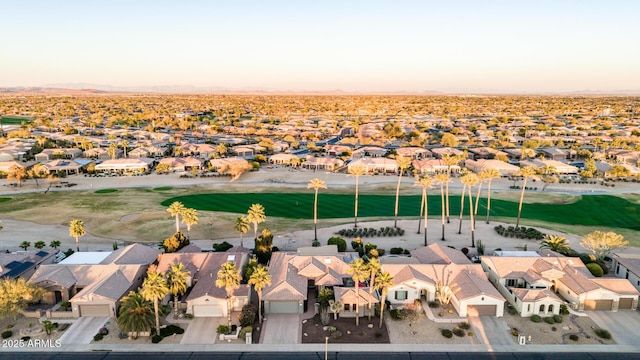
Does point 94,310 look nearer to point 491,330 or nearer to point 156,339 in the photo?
point 156,339

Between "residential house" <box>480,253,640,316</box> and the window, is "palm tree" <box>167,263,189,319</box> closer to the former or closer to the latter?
the window

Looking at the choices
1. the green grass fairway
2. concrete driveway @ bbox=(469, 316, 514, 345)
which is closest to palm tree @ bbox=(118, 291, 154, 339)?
concrete driveway @ bbox=(469, 316, 514, 345)

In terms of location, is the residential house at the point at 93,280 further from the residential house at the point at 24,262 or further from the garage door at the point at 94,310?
the residential house at the point at 24,262

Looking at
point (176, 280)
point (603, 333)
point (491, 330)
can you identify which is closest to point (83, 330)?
point (176, 280)

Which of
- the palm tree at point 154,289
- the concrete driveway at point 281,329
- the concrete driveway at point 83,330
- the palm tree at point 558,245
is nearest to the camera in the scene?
the palm tree at point 154,289

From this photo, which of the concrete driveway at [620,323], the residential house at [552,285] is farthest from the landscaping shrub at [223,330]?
the concrete driveway at [620,323]

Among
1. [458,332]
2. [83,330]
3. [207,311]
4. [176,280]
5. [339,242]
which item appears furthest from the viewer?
[339,242]
